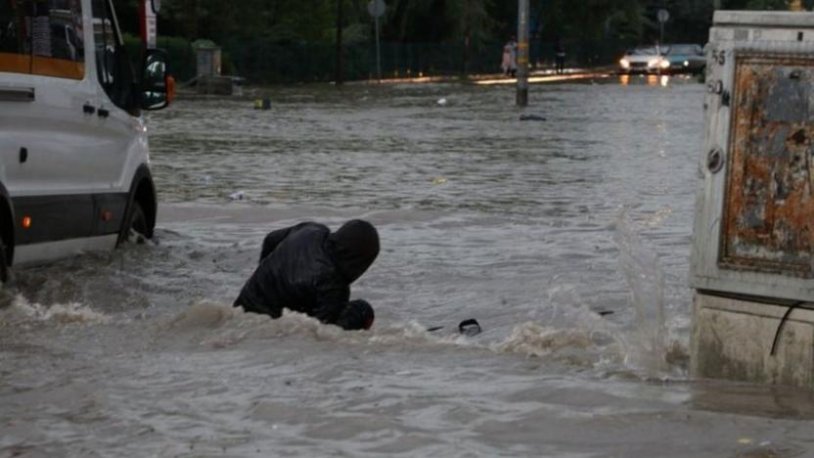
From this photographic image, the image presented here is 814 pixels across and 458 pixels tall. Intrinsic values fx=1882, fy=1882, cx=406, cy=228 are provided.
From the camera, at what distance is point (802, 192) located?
293 inches

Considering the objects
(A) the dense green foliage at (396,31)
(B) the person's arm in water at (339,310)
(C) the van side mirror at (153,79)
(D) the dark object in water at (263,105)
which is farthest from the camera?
(A) the dense green foliage at (396,31)

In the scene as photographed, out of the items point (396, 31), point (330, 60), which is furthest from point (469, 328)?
point (396, 31)

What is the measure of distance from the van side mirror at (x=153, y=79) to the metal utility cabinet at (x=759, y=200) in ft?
19.0

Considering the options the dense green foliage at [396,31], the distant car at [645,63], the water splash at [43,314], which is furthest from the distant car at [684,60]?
the water splash at [43,314]

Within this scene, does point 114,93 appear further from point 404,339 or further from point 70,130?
point 404,339

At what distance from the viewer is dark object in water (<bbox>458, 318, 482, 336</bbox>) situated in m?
10.2

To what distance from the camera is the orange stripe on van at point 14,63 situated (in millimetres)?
10203

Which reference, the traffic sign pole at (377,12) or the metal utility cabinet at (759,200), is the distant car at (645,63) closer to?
the traffic sign pole at (377,12)

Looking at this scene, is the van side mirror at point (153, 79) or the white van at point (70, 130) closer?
the white van at point (70, 130)

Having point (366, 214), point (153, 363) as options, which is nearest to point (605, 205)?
point (366, 214)

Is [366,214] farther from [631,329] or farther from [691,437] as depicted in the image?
[691,437]

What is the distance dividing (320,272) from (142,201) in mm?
4738

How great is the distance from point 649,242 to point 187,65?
4179 cm

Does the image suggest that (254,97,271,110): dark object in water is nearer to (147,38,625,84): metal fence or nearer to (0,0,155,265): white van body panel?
(147,38,625,84): metal fence
